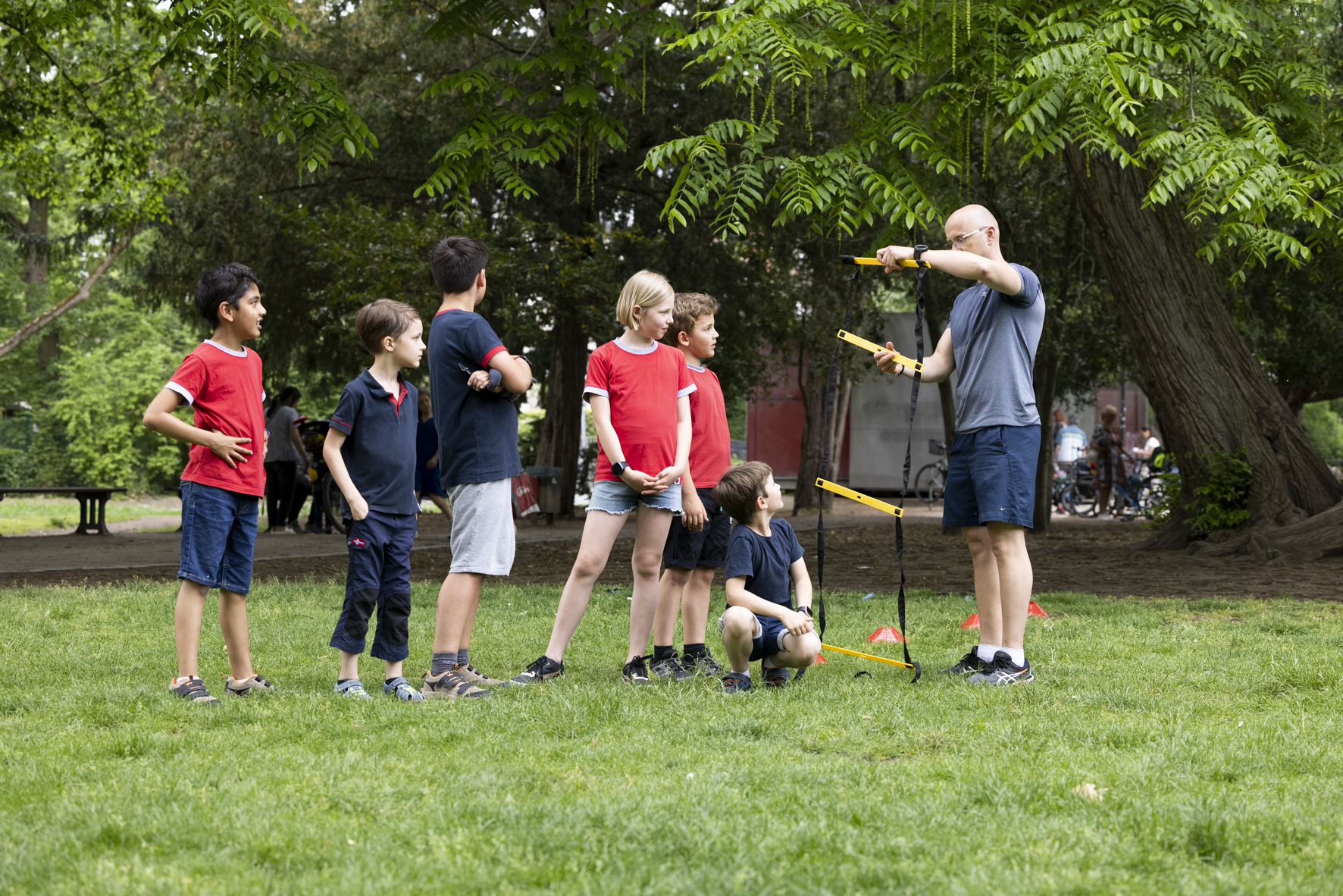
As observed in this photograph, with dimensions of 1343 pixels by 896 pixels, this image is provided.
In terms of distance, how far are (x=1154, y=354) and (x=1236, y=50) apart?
446 cm

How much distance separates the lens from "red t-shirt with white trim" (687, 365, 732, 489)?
18.1ft

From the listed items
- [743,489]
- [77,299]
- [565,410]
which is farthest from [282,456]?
[77,299]

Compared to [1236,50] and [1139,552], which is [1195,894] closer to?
[1236,50]

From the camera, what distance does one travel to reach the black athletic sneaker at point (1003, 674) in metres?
5.02

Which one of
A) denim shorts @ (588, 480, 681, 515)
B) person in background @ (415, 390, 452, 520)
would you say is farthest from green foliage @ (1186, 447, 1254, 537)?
person in background @ (415, 390, 452, 520)

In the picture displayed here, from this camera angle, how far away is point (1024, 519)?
5.08m

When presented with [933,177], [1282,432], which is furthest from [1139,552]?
[933,177]

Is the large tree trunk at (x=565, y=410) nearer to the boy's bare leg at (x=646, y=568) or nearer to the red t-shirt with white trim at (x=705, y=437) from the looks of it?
the red t-shirt with white trim at (x=705, y=437)

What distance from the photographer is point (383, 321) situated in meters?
4.90

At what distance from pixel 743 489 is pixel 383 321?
161 centimetres

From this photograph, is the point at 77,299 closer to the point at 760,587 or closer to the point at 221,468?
the point at 221,468

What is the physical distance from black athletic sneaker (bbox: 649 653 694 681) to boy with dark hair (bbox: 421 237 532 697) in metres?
0.83

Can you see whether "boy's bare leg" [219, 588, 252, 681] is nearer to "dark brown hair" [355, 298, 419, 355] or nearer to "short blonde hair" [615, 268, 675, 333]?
"dark brown hair" [355, 298, 419, 355]

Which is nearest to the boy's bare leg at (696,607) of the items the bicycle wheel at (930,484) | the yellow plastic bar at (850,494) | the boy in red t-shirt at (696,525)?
the boy in red t-shirt at (696,525)
